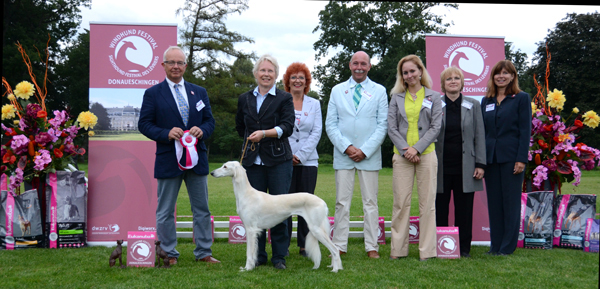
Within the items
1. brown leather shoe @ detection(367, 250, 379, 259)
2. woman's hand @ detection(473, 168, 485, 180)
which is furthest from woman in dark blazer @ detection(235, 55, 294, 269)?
woman's hand @ detection(473, 168, 485, 180)

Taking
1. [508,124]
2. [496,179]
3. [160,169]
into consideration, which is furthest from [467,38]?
[160,169]

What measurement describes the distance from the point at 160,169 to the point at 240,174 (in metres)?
0.87

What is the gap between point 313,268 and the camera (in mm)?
4062

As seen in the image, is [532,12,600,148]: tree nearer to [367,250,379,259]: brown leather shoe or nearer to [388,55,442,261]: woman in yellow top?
[388,55,442,261]: woman in yellow top

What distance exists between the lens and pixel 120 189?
538 cm

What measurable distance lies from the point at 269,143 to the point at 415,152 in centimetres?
153

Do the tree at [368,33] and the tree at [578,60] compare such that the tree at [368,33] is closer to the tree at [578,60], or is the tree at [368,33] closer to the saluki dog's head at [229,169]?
the tree at [578,60]

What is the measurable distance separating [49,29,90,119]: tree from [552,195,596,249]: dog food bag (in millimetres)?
21622

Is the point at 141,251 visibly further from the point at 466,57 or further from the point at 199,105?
the point at 466,57

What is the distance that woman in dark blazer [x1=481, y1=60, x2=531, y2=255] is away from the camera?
469 cm

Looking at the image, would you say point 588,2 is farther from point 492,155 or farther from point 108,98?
point 108,98

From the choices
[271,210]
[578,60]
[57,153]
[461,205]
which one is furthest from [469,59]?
[578,60]

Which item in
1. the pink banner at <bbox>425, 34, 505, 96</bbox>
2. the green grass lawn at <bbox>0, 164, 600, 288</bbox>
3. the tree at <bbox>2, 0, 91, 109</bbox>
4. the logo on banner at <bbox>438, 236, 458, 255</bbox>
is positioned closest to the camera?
the green grass lawn at <bbox>0, 164, 600, 288</bbox>

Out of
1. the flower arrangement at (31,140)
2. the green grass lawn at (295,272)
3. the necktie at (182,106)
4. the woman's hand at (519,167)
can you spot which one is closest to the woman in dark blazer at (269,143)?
the green grass lawn at (295,272)
